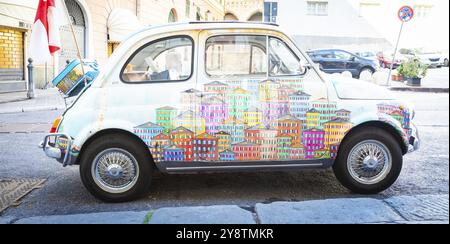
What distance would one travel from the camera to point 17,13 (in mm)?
14891

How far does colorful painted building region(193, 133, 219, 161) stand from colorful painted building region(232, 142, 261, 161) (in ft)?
0.64

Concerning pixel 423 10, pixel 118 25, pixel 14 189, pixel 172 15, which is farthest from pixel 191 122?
pixel 423 10

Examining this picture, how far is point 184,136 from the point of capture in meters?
4.38

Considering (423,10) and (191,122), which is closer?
(191,122)

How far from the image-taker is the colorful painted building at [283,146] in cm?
445

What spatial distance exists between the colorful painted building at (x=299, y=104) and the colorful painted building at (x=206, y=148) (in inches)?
33.5

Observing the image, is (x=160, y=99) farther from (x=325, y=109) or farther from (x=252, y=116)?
(x=325, y=109)

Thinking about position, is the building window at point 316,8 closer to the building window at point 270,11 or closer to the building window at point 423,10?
the building window at point 423,10

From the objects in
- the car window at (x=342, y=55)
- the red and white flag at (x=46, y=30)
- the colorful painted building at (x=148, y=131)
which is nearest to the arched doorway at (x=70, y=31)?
the car window at (x=342, y=55)

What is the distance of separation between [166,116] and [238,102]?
74cm

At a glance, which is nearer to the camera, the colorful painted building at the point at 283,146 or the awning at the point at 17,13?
the colorful painted building at the point at 283,146

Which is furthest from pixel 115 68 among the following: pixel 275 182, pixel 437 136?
pixel 437 136

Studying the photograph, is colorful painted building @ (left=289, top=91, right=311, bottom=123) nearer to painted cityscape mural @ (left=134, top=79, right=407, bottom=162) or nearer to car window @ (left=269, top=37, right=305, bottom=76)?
painted cityscape mural @ (left=134, top=79, right=407, bottom=162)

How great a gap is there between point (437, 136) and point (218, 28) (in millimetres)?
5521
